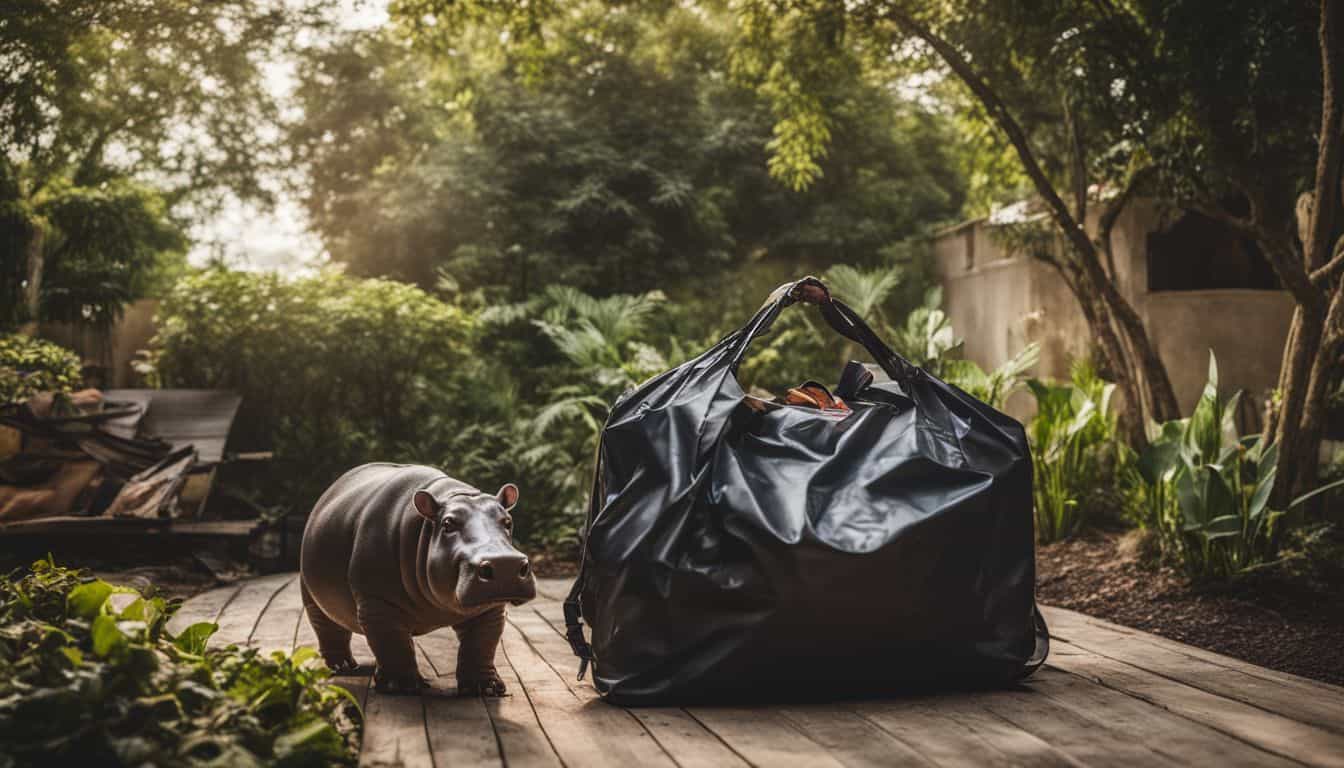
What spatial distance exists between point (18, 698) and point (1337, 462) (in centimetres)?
721

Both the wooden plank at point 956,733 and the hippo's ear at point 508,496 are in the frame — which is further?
the hippo's ear at point 508,496

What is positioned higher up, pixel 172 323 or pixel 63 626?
pixel 172 323

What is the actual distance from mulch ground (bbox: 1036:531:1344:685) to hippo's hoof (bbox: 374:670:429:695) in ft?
9.95

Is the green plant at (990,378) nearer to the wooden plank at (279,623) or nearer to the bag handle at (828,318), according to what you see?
the bag handle at (828,318)

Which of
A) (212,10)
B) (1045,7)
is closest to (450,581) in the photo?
(1045,7)

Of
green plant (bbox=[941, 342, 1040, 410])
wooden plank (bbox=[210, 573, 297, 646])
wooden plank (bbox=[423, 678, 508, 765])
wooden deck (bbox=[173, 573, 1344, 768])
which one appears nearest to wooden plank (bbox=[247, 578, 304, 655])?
wooden plank (bbox=[210, 573, 297, 646])

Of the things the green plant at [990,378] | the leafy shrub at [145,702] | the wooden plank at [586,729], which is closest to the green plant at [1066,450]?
the green plant at [990,378]

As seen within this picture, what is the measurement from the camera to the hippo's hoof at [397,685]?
3311mm

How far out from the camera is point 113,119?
13750 millimetres

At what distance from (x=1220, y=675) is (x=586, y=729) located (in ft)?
6.93

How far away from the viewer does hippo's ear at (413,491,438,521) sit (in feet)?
10.1

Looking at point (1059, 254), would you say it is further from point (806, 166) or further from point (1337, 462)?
point (1337, 462)

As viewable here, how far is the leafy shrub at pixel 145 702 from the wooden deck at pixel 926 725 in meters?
0.22

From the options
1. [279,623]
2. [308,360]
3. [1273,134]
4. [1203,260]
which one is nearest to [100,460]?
[308,360]
